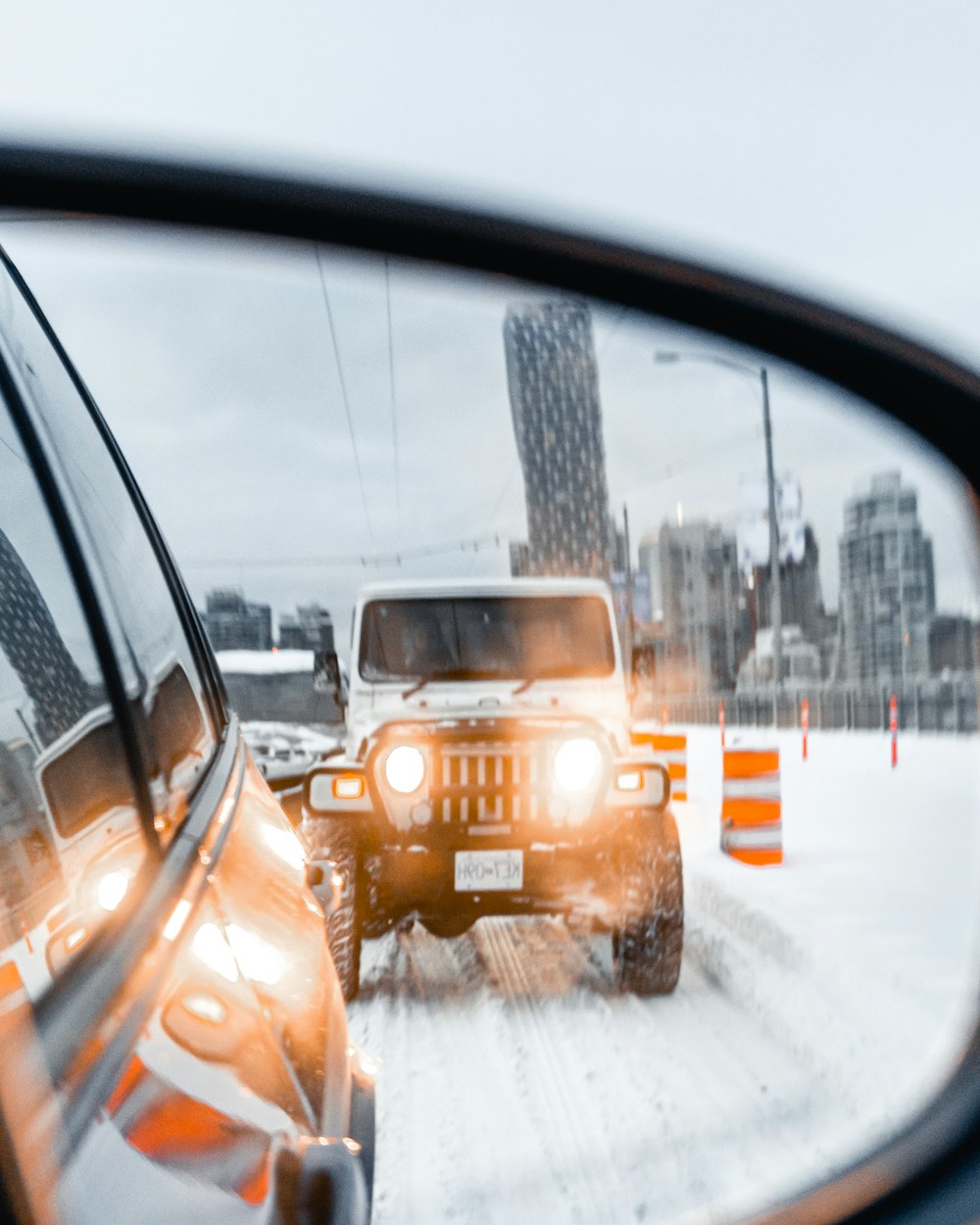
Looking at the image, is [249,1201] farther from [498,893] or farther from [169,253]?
[498,893]

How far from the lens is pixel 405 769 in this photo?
5695mm

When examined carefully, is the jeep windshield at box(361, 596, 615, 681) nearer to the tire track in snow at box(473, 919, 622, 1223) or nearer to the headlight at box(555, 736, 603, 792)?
the headlight at box(555, 736, 603, 792)

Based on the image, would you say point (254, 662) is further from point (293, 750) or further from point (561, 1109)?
point (293, 750)

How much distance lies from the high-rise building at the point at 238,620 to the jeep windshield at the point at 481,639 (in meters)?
4.05

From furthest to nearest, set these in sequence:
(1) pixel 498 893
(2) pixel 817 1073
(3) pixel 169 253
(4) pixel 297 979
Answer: (1) pixel 498 893
(2) pixel 817 1073
(4) pixel 297 979
(3) pixel 169 253

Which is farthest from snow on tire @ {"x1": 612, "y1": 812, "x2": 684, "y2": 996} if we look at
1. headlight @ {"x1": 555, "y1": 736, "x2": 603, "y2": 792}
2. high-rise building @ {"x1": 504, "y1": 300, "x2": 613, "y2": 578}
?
high-rise building @ {"x1": 504, "y1": 300, "x2": 613, "y2": 578}

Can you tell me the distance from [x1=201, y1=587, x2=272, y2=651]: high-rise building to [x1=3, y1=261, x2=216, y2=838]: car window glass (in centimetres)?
32

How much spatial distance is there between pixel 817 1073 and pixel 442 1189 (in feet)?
5.10

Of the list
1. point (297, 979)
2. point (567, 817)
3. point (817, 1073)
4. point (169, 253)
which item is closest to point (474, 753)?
point (567, 817)

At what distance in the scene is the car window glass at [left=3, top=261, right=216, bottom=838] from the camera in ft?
5.08

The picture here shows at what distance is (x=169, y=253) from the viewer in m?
1.57

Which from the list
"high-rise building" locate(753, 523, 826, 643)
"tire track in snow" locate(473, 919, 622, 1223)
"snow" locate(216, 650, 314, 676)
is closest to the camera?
"tire track in snow" locate(473, 919, 622, 1223)

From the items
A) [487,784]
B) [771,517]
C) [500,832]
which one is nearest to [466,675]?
[487,784]

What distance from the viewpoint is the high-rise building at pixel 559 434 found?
2.38 metres
